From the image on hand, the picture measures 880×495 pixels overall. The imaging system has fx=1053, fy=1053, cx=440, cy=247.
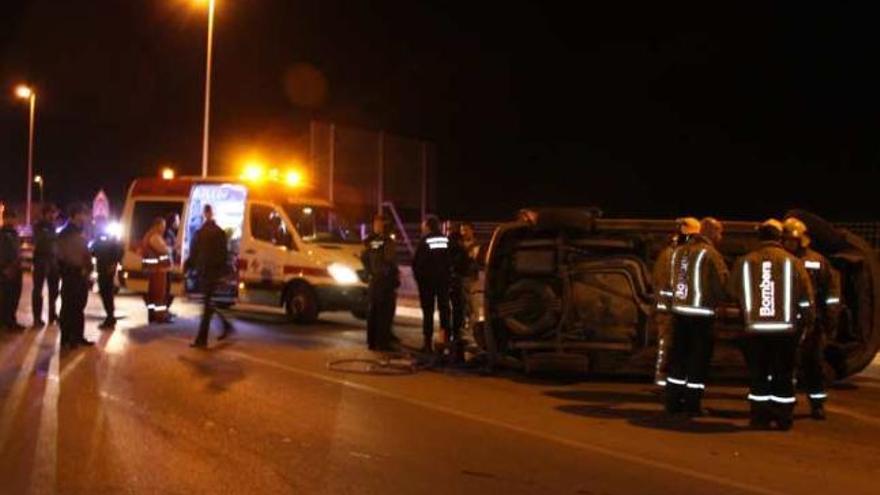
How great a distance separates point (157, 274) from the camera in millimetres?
15531

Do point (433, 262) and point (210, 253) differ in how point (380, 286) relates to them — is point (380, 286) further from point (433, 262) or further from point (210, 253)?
point (210, 253)

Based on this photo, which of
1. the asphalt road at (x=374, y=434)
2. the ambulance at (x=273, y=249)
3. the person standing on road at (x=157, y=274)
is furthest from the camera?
the ambulance at (x=273, y=249)

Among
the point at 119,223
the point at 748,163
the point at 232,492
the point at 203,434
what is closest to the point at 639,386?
the point at 203,434

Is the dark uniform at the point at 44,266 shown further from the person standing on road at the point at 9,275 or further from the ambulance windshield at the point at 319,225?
the ambulance windshield at the point at 319,225

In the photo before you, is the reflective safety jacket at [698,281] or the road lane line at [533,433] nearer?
the road lane line at [533,433]

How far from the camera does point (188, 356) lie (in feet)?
39.2

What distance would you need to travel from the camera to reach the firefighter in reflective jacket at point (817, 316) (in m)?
8.88

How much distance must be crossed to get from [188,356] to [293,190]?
5.54 metres

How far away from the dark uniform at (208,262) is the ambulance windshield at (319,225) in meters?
2.93

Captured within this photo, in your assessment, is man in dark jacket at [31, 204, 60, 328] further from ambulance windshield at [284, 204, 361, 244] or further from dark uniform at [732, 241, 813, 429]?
dark uniform at [732, 241, 813, 429]

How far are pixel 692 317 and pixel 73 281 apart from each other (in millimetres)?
7587

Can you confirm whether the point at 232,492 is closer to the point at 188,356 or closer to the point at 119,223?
the point at 188,356

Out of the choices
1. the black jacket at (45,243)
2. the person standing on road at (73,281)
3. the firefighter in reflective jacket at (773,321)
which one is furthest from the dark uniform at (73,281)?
the firefighter in reflective jacket at (773,321)

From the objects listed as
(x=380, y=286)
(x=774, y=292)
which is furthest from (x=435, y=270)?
(x=774, y=292)
